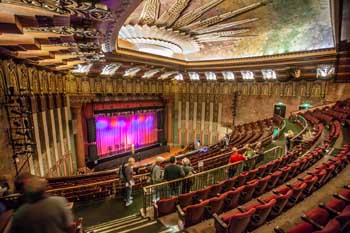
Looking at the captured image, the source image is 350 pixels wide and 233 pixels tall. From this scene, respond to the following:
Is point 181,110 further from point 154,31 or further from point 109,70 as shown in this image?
point 154,31

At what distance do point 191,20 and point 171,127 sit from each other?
11.5 metres

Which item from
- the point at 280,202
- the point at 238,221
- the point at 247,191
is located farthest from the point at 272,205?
the point at 247,191

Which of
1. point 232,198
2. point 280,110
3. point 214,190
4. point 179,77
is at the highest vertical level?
point 179,77

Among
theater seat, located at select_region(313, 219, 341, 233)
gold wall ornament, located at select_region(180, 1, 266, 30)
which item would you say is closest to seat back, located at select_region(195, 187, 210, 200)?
theater seat, located at select_region(313, 219, 341, 233)

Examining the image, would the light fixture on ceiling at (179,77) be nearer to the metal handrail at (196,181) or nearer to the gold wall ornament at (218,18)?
the gold wall ornament at (218,18)

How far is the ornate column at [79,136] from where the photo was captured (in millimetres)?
12562

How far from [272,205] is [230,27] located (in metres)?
10.5

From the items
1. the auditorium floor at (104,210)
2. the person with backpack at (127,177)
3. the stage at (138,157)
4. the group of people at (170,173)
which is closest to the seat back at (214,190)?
the group of people at (170,173)

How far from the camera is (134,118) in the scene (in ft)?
57.2

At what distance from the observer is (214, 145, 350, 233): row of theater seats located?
8.80 ft

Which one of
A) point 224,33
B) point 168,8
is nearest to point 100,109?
point 168,8

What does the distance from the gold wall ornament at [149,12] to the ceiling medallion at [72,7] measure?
578 cm

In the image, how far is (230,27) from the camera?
11039 mm

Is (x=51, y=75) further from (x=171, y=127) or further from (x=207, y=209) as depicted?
(x=171, y=127)
